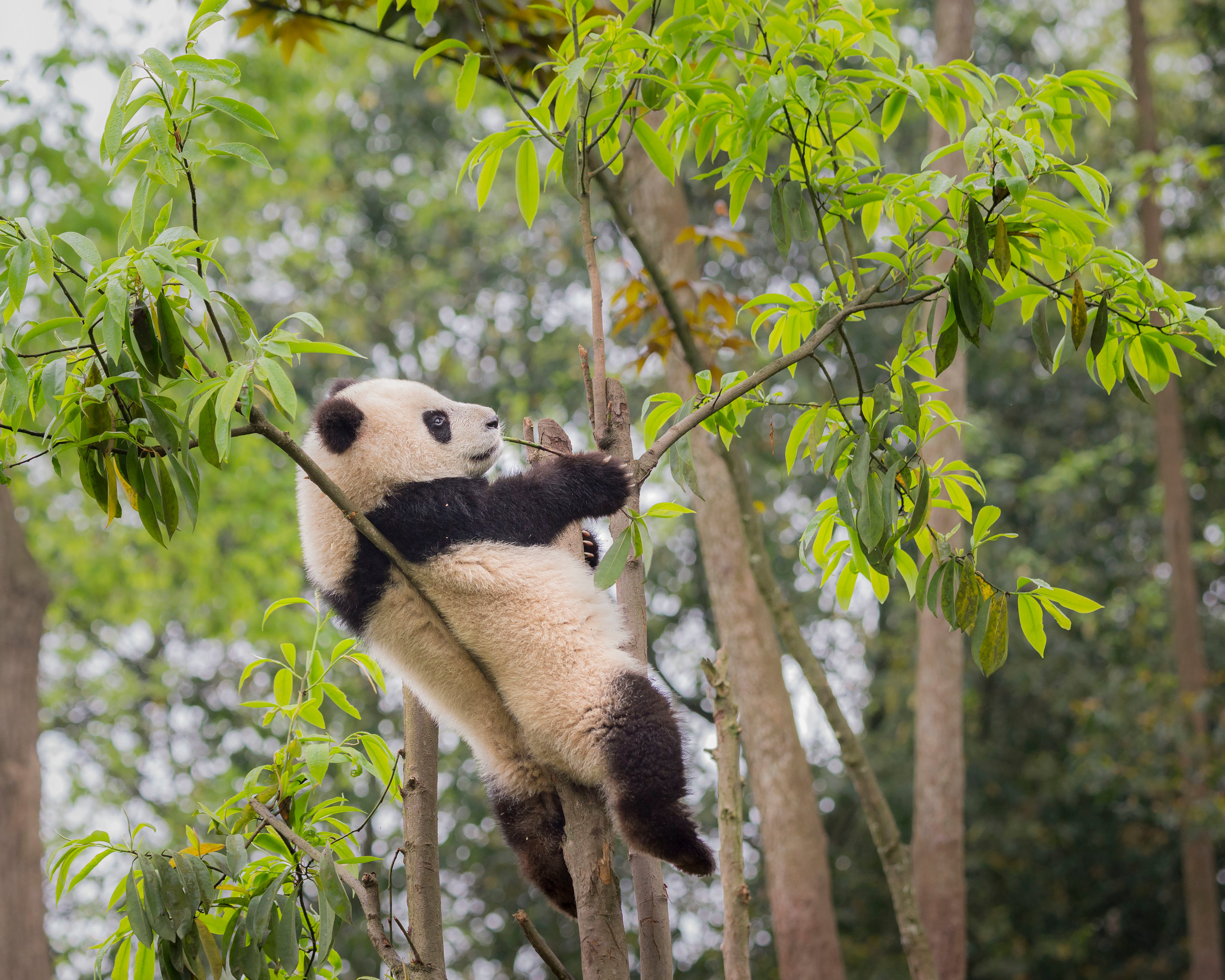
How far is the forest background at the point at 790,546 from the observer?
10547 millimetres

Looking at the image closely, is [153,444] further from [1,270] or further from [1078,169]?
[1078,169]

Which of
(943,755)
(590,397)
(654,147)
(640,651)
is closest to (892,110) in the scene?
(654,147)

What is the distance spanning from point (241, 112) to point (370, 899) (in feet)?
5.35

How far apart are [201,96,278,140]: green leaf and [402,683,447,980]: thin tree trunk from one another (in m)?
1.53

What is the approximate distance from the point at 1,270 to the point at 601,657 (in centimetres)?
157

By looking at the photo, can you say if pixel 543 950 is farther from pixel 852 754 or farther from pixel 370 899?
pixel 852 754

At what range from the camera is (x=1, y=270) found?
191 cm

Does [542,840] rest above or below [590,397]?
below

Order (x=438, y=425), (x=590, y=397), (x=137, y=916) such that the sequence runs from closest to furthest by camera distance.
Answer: (x=137, y=916), (x=590, y=397), (x=438, y=425)

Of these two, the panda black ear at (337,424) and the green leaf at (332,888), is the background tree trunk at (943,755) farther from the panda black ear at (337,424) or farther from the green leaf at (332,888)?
the green leaf at (332,888)

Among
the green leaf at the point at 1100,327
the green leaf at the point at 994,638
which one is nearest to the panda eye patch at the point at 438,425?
the green leaf at the point at 994,638

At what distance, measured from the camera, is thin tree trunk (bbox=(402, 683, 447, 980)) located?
8.27ft

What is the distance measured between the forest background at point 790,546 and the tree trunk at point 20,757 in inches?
138

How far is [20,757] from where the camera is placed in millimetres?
6602
